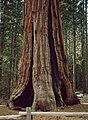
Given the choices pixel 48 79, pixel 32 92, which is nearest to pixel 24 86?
pixel 32 92

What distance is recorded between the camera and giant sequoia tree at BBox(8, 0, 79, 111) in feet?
43.9

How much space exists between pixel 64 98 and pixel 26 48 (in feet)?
10.9

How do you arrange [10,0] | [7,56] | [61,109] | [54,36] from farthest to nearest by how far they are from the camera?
1. [7,56]
2. [10,0]
3. [54,36]
4. [61,109]

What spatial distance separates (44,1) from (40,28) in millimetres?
1600

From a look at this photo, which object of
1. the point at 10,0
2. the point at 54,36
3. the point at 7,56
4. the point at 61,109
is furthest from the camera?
the point at 7,56

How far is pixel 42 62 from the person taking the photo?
44.8 feet

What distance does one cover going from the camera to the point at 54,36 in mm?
14797

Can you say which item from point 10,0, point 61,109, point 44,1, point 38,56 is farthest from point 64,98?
point 10,0

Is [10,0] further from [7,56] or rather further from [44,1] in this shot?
[44,1]

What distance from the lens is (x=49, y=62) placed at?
1391cm

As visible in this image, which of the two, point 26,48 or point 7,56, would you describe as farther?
point 7,56

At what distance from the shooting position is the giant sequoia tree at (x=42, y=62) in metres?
13.4

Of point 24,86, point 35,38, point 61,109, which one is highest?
point 35,38

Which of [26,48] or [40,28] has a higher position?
[40,28]
